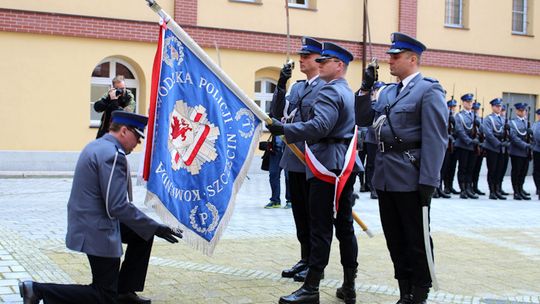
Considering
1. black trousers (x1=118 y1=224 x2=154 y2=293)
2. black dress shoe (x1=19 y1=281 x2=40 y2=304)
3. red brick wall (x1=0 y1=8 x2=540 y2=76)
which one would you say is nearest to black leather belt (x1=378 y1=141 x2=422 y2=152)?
black trousers (x1=118 y1=224 x2=154 y2=293)

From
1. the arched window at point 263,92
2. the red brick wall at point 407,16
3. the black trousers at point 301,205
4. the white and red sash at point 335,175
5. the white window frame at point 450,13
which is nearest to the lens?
the white and red sash at point 335,175

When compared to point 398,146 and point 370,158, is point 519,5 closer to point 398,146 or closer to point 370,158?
point 370,158

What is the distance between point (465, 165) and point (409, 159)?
35.9 ft

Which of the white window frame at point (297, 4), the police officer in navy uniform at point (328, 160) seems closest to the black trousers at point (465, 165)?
the white window frame at point (297, 4)

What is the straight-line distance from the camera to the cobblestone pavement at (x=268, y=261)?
6449 millimetres

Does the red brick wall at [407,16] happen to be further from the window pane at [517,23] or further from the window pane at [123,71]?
the window pane at [123,71]

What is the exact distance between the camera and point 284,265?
7.58m

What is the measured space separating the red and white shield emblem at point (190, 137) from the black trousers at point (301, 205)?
1.14 meters

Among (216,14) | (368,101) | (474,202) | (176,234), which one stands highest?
(216,14)

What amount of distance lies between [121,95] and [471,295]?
5.75m

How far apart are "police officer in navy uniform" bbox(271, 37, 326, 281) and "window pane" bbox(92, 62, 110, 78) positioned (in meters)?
12.5

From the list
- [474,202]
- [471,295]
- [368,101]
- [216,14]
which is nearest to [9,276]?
[368,101]

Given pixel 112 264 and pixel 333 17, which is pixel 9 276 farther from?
pixel 333 17

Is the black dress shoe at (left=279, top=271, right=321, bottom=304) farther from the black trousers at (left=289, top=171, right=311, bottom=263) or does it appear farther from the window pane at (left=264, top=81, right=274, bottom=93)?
the window pane at (left=264, top=81, right=274, bottom=93)
